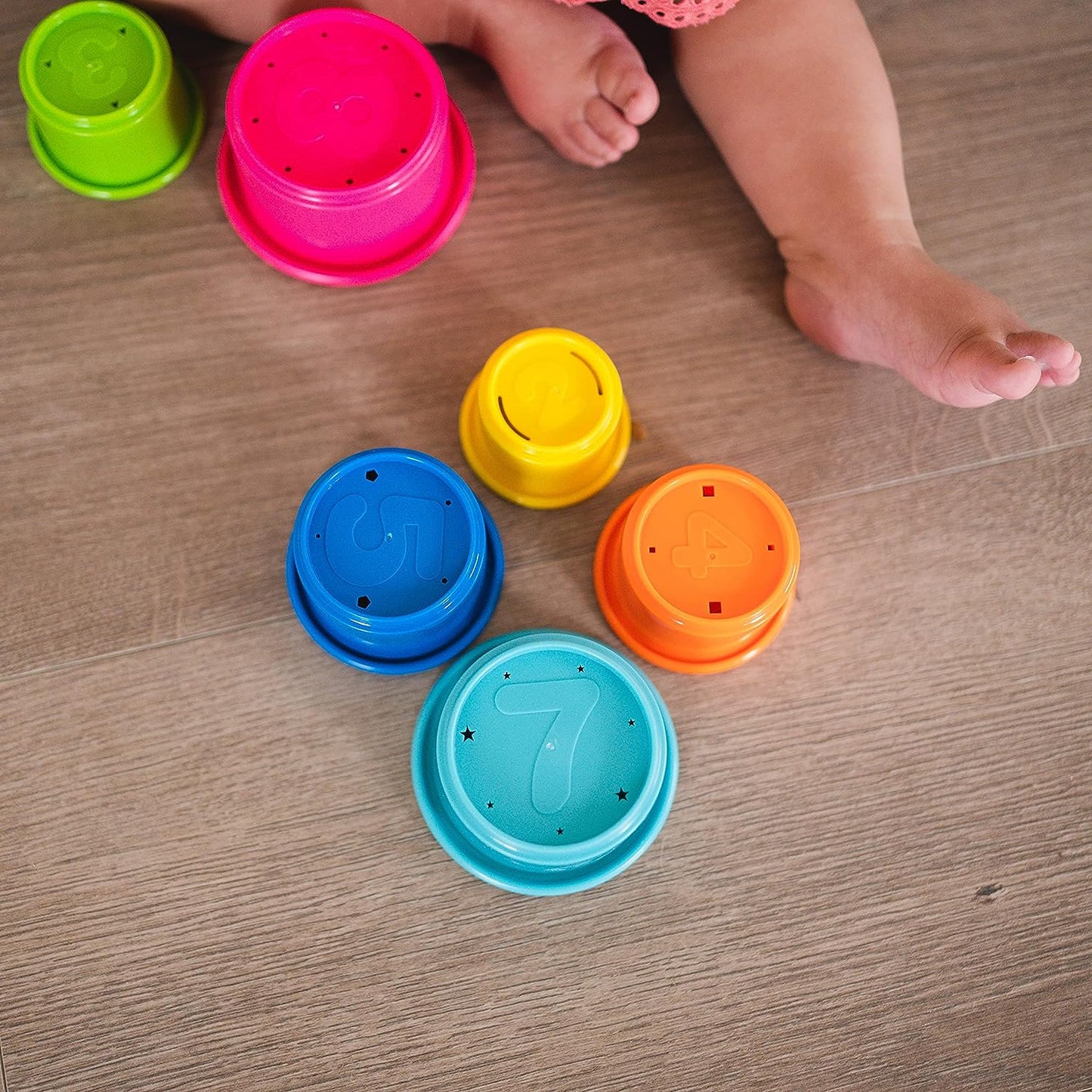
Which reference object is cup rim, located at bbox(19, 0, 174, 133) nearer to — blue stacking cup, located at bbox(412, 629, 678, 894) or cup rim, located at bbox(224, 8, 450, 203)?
cup rim, located at bbox(224, 8, 450, 203)

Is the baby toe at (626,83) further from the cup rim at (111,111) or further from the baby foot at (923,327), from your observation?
the cup rim at (111,111)

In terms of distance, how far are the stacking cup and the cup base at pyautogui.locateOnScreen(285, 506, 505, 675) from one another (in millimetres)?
50

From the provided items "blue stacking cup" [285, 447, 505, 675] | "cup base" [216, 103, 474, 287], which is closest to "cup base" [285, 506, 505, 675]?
"blue stacking cup" [285, 447, 505, 675]

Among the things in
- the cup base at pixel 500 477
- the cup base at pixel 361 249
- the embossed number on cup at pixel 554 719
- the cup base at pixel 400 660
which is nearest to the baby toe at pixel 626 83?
the cup base at pixel 361 249

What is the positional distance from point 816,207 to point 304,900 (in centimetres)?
62

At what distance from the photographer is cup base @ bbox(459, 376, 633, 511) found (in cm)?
76

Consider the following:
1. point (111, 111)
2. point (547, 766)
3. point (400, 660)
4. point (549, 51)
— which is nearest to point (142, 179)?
point (111, 111)

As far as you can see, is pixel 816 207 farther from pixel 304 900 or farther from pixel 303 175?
pixel 304 900

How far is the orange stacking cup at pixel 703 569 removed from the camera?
69 centimetres

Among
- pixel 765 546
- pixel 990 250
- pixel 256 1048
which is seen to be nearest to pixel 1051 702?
pixel 765 546

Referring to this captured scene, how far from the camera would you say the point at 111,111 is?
29.7 inches

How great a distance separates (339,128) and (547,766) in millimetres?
469

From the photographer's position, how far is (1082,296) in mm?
841

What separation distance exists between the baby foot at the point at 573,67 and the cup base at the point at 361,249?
0.23ft
